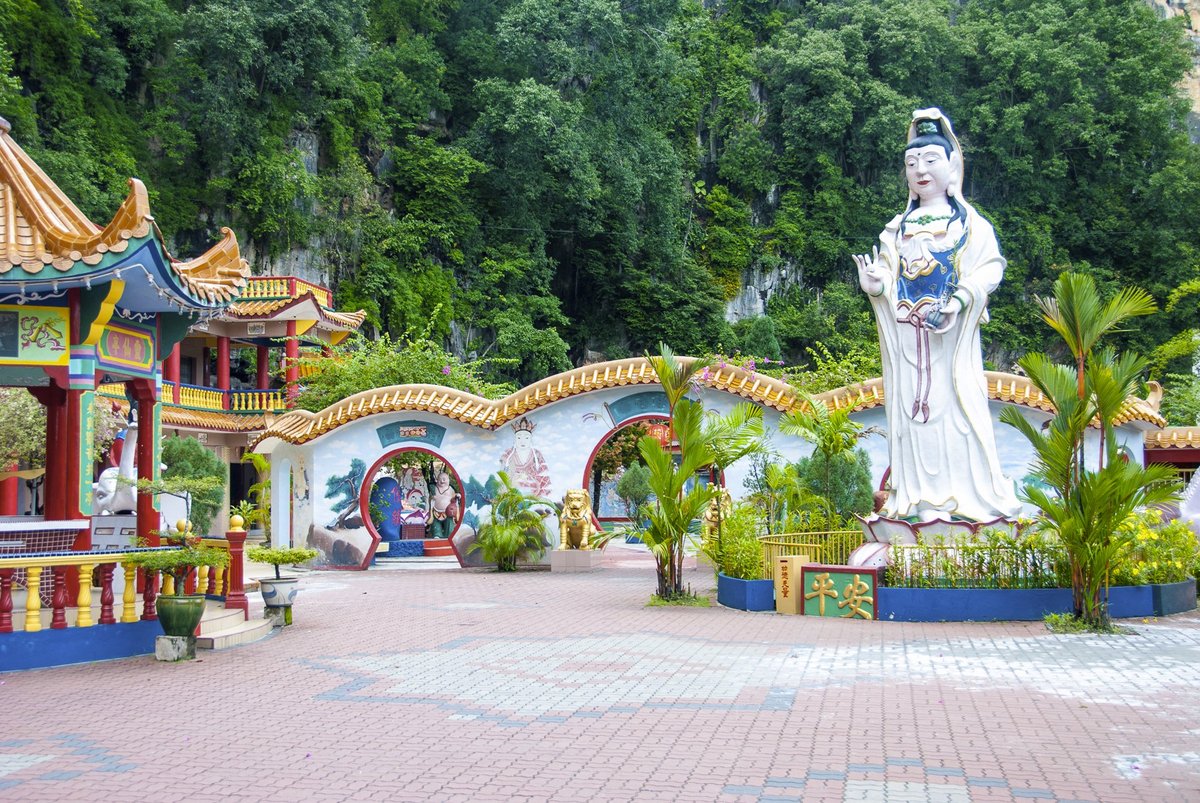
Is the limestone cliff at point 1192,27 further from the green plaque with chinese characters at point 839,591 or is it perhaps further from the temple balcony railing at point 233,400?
the green plaque with chinese characters at point 839,591

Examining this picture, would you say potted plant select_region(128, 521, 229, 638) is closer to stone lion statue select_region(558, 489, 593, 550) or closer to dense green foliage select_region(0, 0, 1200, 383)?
stone lion statue select_region(558, 489, 593, 550)

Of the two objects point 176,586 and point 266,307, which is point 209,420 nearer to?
point 266,307

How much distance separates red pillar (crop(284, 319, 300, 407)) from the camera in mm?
29906

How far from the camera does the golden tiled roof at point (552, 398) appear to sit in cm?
1934

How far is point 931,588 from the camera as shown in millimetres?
12586

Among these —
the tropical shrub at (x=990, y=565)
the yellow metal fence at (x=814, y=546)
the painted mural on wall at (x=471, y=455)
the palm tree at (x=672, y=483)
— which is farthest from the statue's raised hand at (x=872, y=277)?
the painted mural on wall at (x=471, y=455)

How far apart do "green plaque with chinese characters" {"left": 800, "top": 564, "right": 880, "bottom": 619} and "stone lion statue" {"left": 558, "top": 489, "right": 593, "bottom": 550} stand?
23.0ft

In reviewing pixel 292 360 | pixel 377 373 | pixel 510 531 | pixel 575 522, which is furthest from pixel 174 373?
pixel 575 522

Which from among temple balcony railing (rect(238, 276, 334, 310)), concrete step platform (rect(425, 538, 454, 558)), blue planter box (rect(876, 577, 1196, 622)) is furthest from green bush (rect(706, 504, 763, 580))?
temple balcony railing (rect(238, 276, 334, 310))

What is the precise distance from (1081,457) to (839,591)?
3035 millimetres

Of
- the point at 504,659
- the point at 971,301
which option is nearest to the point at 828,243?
the point at 971,301

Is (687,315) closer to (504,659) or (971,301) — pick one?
(971,301)

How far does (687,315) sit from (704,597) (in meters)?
29.9

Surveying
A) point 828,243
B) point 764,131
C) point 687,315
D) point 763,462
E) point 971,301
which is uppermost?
point 764,131
